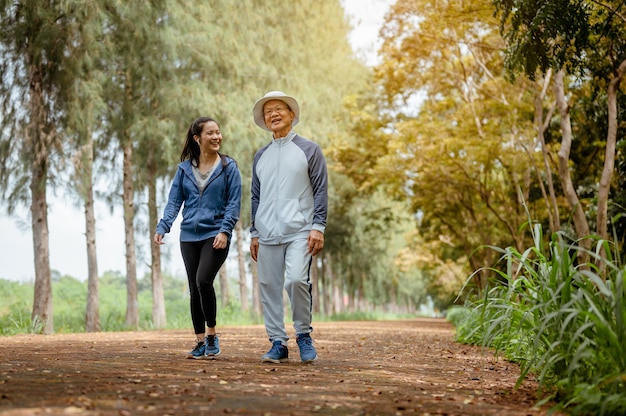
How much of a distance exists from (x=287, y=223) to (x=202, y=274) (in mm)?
823

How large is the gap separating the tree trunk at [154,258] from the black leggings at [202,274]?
11599 millimetres

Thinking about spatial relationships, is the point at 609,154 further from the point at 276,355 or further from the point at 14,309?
the point at 14,309

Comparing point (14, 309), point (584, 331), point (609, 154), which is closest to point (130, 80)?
point (14, 309)

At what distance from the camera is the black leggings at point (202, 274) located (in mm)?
5645

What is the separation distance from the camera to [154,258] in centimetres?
1730

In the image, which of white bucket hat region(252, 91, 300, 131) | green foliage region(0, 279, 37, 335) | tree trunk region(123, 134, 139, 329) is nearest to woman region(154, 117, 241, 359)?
white bucket hat region(252, 91, 300, 131)

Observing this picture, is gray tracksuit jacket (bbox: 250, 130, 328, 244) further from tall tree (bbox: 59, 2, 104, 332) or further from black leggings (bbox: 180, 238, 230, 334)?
tall tree (bbox: 59, 2, 104, 332)

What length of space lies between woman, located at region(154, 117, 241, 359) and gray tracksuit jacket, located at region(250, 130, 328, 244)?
1.04 feet

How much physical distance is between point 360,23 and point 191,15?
4.20 meters

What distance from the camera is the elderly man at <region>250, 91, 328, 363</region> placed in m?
5.45

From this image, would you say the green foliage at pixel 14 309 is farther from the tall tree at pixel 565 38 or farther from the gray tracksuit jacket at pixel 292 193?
the tall tree at pixel 565 38

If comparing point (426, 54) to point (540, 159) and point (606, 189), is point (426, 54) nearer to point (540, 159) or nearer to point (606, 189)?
point (540, 159)

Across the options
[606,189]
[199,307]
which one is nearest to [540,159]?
[606,189]

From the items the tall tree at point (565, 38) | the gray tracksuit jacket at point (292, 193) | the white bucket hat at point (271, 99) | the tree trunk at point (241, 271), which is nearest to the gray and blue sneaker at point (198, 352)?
the gray tracksuit jacket at point (292, 193)
